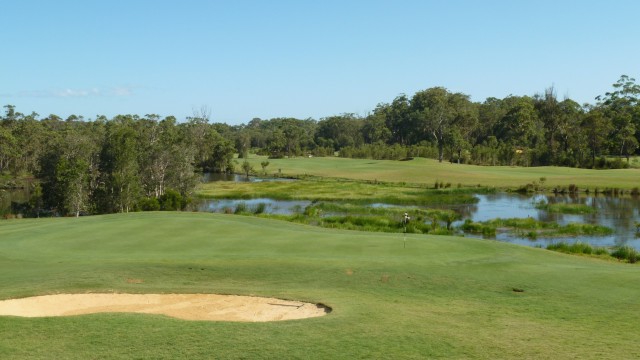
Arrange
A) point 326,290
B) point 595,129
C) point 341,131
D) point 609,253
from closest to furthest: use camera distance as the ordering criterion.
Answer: point 326,290 → point 609,253 → point 595,129 → point 341,131

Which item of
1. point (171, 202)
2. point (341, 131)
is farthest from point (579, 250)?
point (341, 131)

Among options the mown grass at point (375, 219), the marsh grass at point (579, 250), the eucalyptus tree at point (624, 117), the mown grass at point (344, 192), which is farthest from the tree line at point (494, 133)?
the marsh grass at point (579, 250)

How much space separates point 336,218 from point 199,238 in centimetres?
2042

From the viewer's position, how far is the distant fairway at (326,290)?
966cm

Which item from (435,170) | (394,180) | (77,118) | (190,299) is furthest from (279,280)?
(77,118)

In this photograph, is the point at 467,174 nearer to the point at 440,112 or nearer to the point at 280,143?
the point at 440,112

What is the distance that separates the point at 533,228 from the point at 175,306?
33384 mm

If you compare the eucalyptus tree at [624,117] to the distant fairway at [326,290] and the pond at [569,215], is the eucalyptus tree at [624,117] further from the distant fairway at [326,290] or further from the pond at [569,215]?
the distant fairway at [326,290]

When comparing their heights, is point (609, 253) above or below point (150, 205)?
below

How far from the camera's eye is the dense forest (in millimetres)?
53500

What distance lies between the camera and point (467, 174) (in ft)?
293

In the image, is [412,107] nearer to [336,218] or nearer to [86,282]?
[336,218]

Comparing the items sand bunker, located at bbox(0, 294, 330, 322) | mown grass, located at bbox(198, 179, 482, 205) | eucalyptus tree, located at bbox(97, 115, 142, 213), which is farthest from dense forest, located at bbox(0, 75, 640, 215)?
sand bunker, located at bbox(0, 294, 330, 322)

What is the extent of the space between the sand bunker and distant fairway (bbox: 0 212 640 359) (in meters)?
0.52
